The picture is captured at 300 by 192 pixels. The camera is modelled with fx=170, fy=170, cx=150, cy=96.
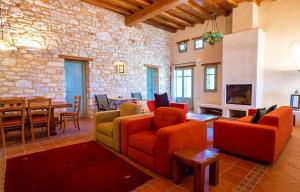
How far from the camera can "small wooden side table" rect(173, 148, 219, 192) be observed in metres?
1.69

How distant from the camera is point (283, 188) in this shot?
190cm

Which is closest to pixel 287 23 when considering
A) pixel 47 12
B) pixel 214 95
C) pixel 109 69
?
pixel 214 95

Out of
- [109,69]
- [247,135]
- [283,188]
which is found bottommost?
[283,188]

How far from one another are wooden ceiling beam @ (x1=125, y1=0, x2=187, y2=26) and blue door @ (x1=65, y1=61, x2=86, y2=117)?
8.14 feet

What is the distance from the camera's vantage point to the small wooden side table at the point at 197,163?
1.69 meters

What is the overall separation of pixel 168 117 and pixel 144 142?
1.85ft

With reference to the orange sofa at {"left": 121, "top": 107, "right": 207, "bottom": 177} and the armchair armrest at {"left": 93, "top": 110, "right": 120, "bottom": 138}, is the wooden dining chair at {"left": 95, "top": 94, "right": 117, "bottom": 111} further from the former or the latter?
the orange sofa at {"left": 121, "top": 107, "right": 207, "bottom": 177}

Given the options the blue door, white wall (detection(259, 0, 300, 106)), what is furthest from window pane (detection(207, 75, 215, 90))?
the blue door

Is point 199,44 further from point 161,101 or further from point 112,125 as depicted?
point 112,125

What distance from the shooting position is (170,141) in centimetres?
197

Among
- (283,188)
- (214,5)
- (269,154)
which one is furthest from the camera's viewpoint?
(214,5)

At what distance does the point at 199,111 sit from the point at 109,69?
12.7 ft

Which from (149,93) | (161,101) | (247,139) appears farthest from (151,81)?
(247,139)

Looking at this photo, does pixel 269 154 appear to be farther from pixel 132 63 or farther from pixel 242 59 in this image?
pixel 132 63
